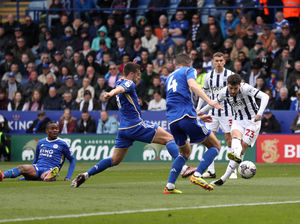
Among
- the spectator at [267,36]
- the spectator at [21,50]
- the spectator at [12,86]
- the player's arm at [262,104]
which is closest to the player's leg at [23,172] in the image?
the player's arm at [262,104]

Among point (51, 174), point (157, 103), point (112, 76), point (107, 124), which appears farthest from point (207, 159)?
point (112, 76)

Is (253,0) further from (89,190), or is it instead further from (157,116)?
(89,190)

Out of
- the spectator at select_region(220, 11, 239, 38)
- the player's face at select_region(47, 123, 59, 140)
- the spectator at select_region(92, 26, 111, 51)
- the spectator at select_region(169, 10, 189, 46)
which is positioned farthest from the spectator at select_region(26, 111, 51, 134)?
the player's face at select_region(47, 123, 59, 140)

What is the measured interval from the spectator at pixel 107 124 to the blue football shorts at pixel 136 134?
10.8m

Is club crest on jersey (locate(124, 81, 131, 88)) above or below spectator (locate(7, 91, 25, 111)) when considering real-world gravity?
above

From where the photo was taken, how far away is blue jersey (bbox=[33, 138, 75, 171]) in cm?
1374

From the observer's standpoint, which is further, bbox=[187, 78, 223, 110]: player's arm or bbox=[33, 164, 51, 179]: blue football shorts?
bbox=[33, 164, 51, 179]: blue football shorts

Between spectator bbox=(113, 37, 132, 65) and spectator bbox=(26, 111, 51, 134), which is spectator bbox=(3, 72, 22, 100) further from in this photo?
spectator bbox=(113, 37, 132, 65)

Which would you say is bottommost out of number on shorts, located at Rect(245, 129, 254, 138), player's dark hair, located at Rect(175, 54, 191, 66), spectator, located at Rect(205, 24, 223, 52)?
number on shorts, located at Rect(245, 129, 254, 138)

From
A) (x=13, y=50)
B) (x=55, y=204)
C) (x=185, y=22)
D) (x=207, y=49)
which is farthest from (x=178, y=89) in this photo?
(x=13, y=50)

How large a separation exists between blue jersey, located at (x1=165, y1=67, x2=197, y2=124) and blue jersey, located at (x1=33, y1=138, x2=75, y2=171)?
11.5 feet

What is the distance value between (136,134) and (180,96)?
1.31 m

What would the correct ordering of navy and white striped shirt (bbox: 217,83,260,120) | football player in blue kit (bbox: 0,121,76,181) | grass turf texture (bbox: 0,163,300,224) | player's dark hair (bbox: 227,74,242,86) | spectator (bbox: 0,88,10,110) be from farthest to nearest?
1. spectator (bbox: 0,88,10,110)
2. football player in blue kit (bbox: 0,121,76,181)
3. navy and white striped shirt (bbox: 217,83,260,120)
4. player's dark hair (bbox: 227,74,242,86)
5. grass turf texture (bbox: 0,163,300,224)

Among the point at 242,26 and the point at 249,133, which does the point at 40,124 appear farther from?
the point at 249,133
